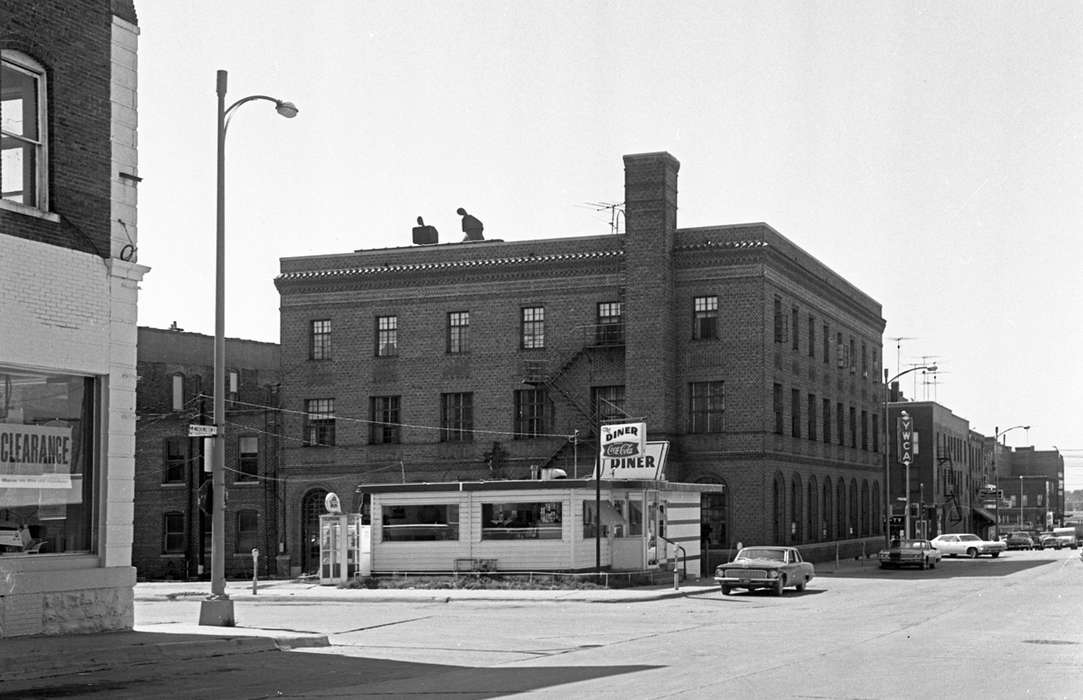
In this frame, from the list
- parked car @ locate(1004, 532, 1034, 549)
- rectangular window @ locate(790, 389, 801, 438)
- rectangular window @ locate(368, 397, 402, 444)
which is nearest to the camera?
rectangular window @ locate(368, 397, 402, 444)

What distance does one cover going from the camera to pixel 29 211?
70.5 feet

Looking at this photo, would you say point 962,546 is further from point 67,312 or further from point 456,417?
point 67,312

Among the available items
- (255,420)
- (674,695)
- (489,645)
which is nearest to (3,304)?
(489,645)

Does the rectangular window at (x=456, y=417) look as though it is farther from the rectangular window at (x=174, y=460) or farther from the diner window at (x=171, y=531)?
the diner window at (x=171, y=531)

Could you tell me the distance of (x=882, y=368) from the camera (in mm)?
79625

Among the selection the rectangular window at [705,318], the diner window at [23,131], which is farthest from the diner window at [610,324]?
the diner window at [23,131]

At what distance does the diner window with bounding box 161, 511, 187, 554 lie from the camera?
2399 inches

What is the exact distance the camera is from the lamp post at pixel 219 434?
80.5 ft

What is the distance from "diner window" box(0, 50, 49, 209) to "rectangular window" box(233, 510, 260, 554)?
132 ft

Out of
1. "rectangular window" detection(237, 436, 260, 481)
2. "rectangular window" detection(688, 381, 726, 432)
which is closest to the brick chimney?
"rectangular window" detection(688, 381, 726, 432)

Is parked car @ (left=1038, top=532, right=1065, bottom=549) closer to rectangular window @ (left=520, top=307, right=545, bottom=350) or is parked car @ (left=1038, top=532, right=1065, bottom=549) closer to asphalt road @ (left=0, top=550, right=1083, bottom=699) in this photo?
rectangular window @ (left=520, top=307, right=545, bottom=350)

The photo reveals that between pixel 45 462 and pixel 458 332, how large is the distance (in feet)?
124

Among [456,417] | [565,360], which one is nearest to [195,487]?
[456,417]

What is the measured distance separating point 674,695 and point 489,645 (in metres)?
8.38
